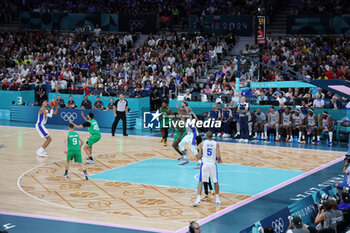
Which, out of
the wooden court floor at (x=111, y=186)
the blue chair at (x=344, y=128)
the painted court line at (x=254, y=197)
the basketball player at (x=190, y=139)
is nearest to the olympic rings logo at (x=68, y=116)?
the wooden court floor at (x=111, y=186)

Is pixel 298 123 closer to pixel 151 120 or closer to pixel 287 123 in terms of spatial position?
pixel 287 123

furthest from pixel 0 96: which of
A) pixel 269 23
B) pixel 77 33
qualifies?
pixel 269 23

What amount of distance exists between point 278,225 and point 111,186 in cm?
684

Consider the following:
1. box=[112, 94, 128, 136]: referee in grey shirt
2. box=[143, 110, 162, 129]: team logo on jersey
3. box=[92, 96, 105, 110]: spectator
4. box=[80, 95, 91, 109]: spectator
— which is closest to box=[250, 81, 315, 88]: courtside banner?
box=[112, 94, 128, 136]: referee in grey shirt

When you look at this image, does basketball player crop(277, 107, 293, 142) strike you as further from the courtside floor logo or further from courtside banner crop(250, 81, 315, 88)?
courtside banner crop(250, 81, 315, 88)

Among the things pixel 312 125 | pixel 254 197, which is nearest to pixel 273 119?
pixel 312 125

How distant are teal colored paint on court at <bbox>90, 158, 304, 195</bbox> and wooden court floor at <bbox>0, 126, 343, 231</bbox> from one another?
0.51m

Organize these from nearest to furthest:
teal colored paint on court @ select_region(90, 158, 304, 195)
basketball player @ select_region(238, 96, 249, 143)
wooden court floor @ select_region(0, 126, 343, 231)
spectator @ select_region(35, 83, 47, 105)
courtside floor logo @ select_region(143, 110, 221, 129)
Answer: wooden court floor @ select_region(0, 126, 343, 231) → teal colored paint on court @ select_region(90, 158, 304, 195) → basketball player @ select_region(238, 96, 249, 143) → courtside floor logo @ select_region(143, 110, 221, 129) → spectator @ select_region(35, 83, 47, 105)

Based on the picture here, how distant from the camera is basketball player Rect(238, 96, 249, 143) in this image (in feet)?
82.2

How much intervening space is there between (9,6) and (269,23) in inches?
819

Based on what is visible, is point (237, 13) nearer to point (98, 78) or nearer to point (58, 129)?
point (98, 78)

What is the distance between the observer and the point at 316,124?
24422mm

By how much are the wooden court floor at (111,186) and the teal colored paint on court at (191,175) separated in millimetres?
515

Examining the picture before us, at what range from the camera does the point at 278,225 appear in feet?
35.7
